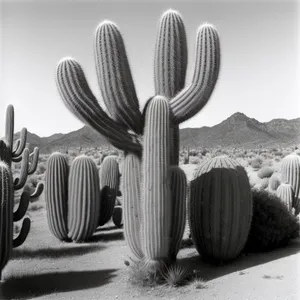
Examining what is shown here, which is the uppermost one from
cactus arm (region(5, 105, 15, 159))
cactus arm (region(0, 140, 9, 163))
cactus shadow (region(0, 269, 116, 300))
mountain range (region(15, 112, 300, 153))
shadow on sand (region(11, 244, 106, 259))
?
mountain range (region(15, 112, 300, 153))

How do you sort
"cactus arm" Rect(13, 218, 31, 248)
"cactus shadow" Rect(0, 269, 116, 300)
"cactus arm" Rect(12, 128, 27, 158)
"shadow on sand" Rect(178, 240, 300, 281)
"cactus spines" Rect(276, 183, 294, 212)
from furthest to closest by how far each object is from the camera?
"cactus arm" Rect(12, 128, 27, 158)
"cactus spines" Rect(276, 183, 294, 212)
"cactus arm" Rect(13, 218, 31, 248)
"shadow on sand" Rect(178, 240, 300, 281)
"cactus shadow" Rect(0, 269, 116, 300)

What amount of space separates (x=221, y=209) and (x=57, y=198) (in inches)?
186

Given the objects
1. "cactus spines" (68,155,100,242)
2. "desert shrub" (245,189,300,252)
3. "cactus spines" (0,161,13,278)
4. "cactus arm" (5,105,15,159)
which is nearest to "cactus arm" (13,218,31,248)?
"cactus spines" (0,161,13,278)

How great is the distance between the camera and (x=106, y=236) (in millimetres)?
11344

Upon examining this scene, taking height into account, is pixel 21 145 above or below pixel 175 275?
above

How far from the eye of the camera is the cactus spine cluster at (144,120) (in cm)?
697

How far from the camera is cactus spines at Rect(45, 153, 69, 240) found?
35.2 ft

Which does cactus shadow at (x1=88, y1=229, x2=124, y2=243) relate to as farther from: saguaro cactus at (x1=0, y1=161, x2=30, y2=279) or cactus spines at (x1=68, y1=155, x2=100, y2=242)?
saguaro cactus at (x1=0, y1=161, x2=30, y2=279)

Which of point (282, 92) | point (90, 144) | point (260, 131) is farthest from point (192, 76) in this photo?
point (260, 131)

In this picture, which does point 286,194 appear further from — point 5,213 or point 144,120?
point 5,213

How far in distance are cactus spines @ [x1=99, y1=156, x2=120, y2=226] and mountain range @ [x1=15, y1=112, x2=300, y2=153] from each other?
40.9 meters

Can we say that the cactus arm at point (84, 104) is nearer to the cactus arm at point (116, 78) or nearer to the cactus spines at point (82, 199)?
the cactus arm at point (116, 78)

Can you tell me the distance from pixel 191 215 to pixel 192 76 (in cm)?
263

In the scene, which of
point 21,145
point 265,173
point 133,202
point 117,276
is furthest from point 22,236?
point 265,173
